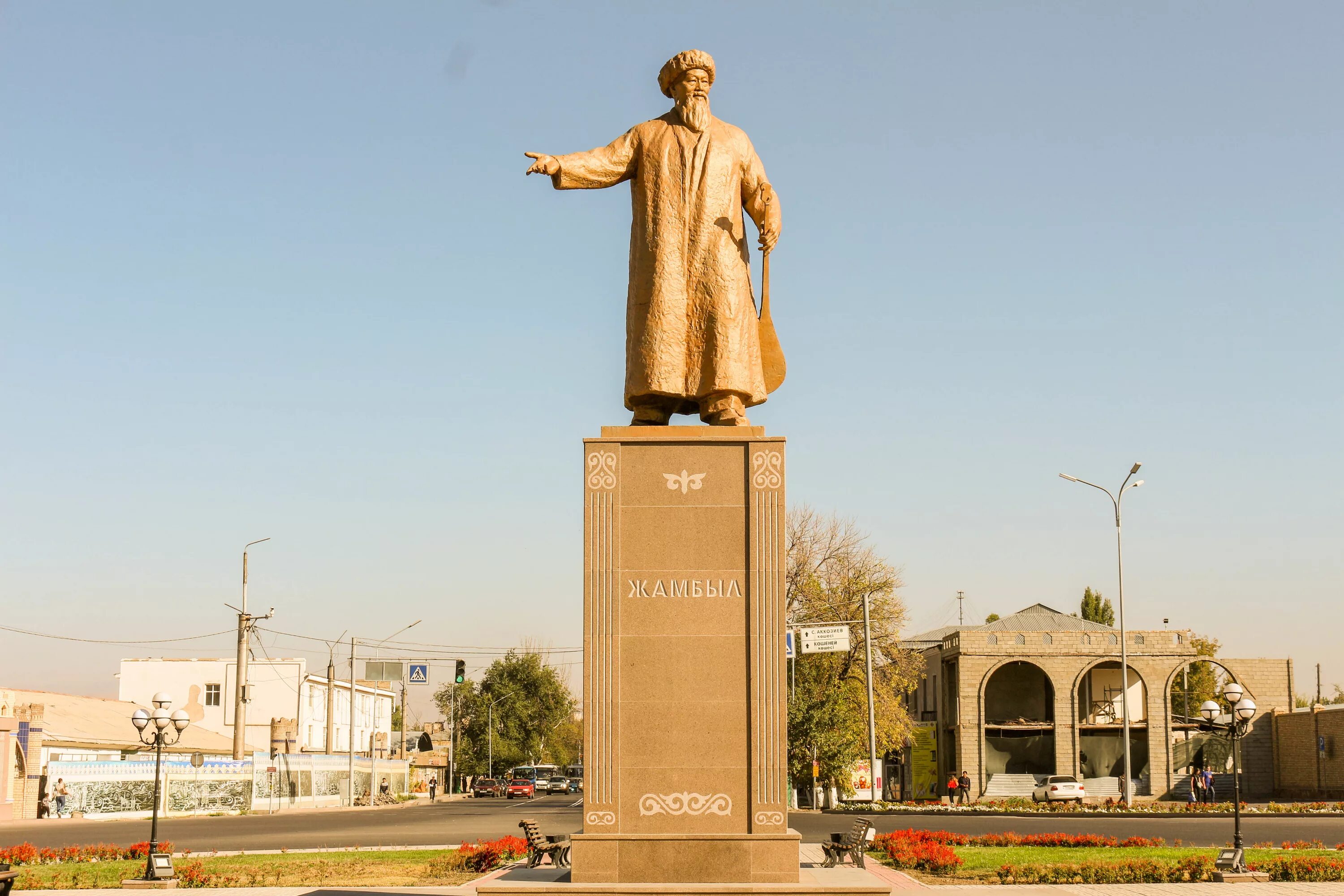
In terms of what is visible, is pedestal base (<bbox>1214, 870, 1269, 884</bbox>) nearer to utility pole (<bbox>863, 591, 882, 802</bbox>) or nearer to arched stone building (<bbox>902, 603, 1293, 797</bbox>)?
utility pole (<bbox>863, 591, 882, 802</bbox>)

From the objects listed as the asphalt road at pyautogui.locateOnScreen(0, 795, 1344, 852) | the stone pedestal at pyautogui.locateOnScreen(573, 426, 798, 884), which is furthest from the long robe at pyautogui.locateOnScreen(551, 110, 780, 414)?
the asphalt road at pyautogui.locateOnScreen(0, 795, 1344, 852)

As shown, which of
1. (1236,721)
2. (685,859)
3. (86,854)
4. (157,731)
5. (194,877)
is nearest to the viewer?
(685,859)

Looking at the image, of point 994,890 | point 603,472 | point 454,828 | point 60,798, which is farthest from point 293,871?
point 60,798

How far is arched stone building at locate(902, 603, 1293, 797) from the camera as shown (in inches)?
1855

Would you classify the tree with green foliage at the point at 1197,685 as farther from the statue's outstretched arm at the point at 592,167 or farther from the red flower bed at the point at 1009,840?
the statue's outstretched arm at the point at 592,167

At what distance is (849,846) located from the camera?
16.2 m

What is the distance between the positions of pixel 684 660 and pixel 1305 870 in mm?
11665

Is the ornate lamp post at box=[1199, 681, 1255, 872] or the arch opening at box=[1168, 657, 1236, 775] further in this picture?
the arch opening at box=[1168, 657, 1236, 775]

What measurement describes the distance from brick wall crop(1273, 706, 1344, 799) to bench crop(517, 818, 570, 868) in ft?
119

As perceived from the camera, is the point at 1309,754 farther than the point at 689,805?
Yes

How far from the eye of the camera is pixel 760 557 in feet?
33.8

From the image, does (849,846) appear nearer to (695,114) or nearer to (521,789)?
(695,114)

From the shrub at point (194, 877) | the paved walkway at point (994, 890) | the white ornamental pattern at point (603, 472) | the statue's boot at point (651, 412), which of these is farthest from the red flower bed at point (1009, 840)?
the white ornamental pattern at point (603, 472)

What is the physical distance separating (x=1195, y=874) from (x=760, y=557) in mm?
10419
